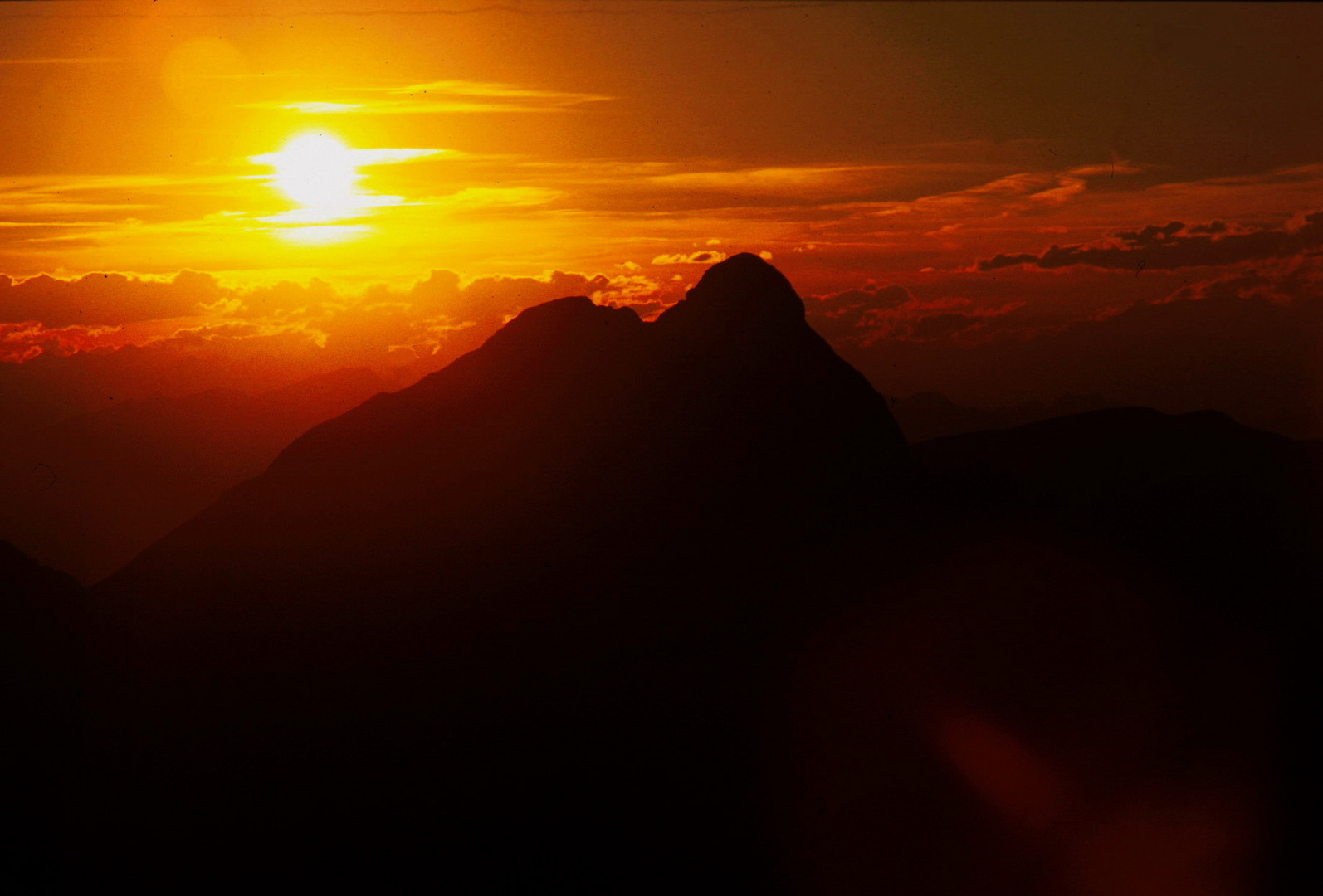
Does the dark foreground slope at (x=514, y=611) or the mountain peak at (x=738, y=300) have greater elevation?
the mountain peak at (x=738, y=300)

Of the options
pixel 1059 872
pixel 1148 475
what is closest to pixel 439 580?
pixel 1059 872

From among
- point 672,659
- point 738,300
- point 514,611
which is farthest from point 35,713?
point 738,300

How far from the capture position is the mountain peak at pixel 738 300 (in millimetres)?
153625

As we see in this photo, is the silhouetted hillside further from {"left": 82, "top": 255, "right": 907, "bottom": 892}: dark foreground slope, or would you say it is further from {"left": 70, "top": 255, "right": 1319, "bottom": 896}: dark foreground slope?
{"left": 82, "top": 255, "right": 907, "bottom": 892}: dark foreground slope

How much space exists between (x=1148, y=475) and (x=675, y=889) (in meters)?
137

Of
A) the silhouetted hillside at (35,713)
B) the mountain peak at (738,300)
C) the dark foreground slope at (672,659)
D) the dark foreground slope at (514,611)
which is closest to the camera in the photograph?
the dark foreground slope at (672,659)

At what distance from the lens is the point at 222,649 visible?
11719 centimetres

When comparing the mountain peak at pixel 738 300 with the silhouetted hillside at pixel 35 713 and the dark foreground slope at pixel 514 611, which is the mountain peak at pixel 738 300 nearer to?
the dark foreground slope at pixel 514 611

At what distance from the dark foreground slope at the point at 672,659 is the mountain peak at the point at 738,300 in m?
0.54

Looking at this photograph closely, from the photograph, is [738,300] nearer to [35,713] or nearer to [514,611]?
[514,611]

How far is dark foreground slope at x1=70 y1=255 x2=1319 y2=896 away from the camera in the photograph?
97.6 m

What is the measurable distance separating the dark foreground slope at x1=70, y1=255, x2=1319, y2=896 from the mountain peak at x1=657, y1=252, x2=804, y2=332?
1.77ft

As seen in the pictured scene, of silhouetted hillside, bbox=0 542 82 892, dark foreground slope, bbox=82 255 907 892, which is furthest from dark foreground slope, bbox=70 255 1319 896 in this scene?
silhouetted hillside, bbox=0 542 82 892

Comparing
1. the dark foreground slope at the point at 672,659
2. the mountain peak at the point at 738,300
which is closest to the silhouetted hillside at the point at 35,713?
the dark foreground slope at the point at 672,659
